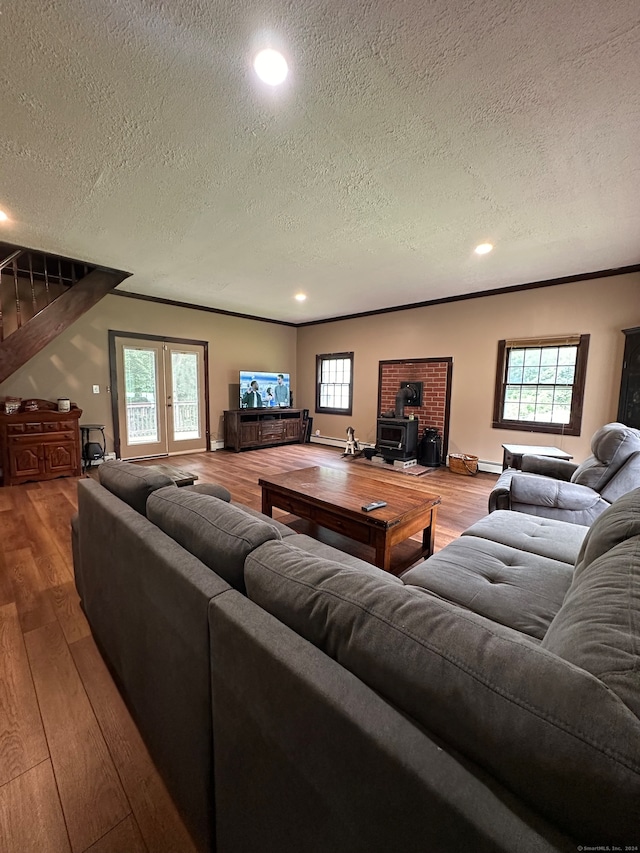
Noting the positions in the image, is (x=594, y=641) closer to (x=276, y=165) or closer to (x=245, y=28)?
(x=245, y=28)

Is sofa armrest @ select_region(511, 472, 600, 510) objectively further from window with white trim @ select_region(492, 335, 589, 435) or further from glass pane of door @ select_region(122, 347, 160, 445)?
glass pane of door @ select_region(122, 347, 160, 445)

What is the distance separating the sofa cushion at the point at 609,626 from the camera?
20.6 inches

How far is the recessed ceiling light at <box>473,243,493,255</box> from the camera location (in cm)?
343

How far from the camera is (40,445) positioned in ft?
14.1

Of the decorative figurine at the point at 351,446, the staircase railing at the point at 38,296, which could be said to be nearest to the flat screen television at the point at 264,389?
the decorative figurine at the point at 351,446

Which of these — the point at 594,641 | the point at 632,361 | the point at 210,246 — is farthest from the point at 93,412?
the point at 632,361

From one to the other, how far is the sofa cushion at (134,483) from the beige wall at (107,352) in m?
4.16

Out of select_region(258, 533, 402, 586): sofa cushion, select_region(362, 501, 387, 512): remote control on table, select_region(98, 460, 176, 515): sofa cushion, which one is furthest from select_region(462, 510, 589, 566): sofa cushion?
select_region(98, 460, 176, 515): sofa cushion

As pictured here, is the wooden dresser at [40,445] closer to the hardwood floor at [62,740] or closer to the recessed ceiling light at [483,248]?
the hardwood floor at [62,740]

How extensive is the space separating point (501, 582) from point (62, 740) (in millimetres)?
1773

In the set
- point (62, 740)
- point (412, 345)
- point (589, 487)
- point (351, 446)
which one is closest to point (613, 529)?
point (589, 487)

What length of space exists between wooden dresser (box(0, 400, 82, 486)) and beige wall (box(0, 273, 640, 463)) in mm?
705

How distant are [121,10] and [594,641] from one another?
7.90 ft

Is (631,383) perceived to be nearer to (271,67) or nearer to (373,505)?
(373,505)
